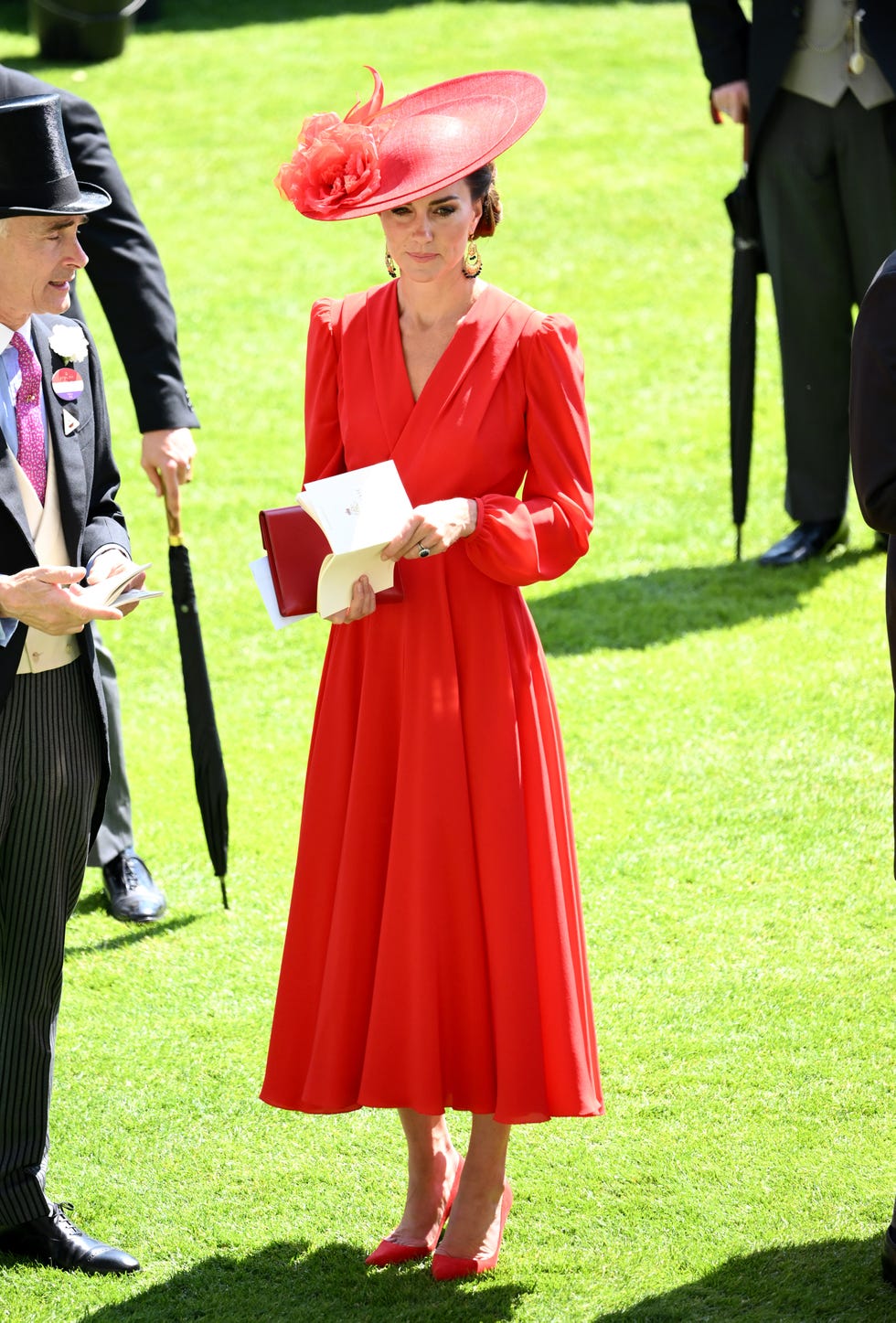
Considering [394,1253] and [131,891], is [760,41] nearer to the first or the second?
[131,891]

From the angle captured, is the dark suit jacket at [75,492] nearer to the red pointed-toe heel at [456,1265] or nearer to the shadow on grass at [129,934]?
the red pointed-toe heel at [456,1265]

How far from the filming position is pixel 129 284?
4.36 m

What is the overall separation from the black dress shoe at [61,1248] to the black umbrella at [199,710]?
1.12 m

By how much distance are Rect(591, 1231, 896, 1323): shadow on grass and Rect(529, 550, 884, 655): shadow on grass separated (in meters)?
3.13

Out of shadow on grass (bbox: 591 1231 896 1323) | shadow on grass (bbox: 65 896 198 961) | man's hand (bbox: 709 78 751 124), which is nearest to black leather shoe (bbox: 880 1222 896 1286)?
shadow on grass (bbox: 591 1231 896 1323)

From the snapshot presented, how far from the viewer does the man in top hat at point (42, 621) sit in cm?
300

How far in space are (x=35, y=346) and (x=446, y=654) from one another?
919 millimetres

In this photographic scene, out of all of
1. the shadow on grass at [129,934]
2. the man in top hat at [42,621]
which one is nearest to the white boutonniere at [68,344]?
the man in top hat at [42,621]

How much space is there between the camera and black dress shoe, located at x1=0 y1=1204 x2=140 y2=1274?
339 centimetres

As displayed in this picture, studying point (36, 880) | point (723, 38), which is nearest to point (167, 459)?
point (36, 880)

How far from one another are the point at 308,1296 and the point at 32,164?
2100 millimetres

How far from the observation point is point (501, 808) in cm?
320

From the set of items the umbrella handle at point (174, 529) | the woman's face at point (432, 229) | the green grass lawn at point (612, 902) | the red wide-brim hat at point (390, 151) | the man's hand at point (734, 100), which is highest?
the red wide-brim hat at point (390, 151)

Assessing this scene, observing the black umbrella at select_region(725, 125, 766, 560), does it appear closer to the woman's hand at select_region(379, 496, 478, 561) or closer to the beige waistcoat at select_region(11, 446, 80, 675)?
the woman's hand at select_region(379, 496, 478, 561)
